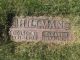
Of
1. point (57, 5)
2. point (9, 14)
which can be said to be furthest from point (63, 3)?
point (9, 14)

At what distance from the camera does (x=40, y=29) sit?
3955mm

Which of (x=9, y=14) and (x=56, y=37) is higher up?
(x=9, y=14)

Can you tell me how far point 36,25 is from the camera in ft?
13.0

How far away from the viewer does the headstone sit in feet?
12.9

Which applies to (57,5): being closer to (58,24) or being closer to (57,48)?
(58,24)

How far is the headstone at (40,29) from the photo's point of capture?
3939 mm

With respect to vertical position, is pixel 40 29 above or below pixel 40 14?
below

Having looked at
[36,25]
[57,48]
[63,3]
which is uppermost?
[63,3]

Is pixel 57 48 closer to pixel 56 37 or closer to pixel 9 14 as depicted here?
pixel 56 37

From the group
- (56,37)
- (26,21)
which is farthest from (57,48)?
(26,21)

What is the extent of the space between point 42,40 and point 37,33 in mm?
102

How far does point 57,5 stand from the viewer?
394 centimetres

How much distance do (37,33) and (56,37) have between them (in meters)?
0.23

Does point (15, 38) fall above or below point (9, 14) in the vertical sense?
below
